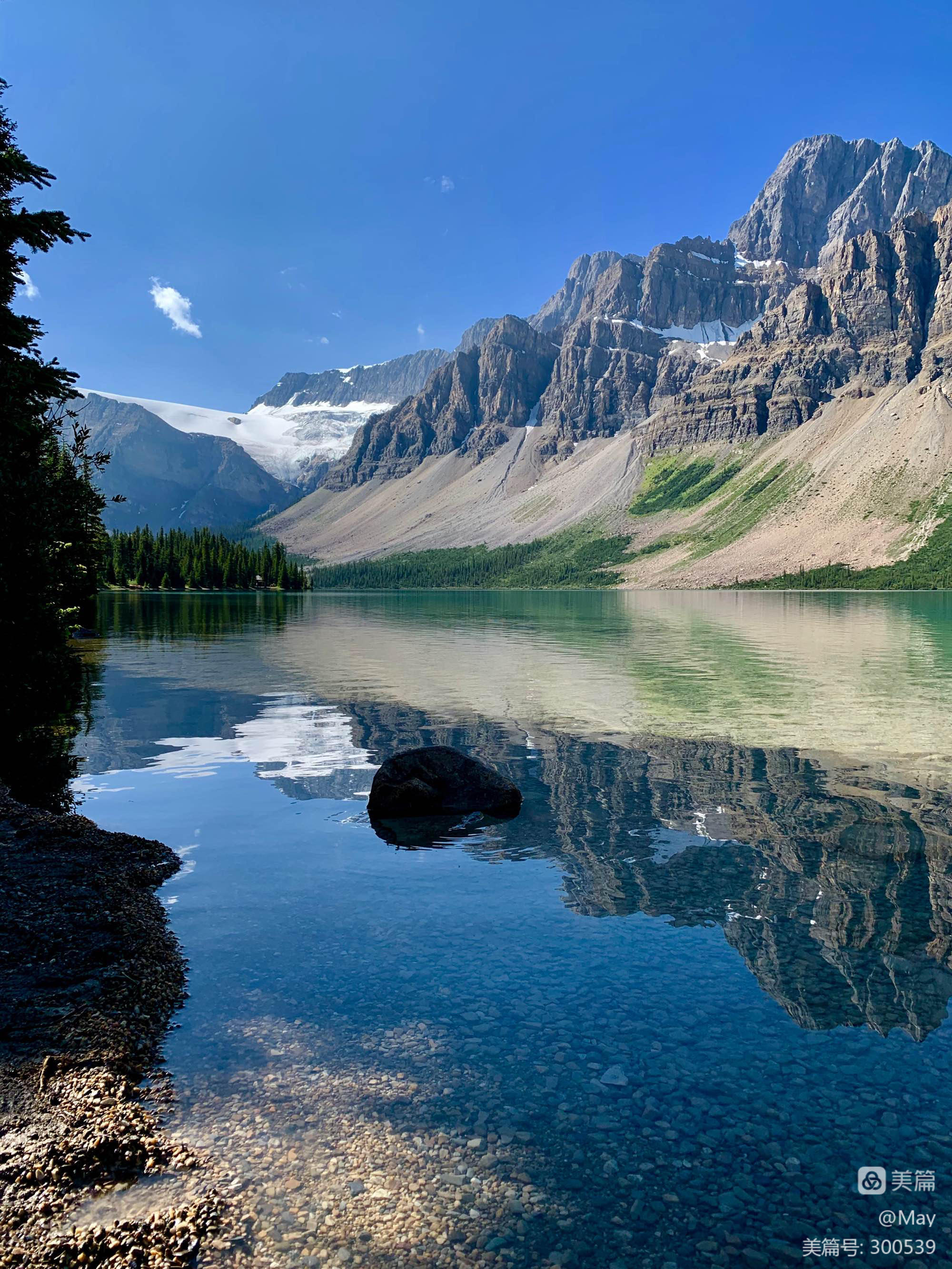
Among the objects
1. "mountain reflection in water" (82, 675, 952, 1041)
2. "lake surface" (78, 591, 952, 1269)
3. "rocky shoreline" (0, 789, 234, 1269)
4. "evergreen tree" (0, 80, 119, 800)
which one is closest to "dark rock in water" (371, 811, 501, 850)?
"mountain reflection in water" (82, 675, 952, 1041)

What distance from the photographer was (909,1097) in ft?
35.3

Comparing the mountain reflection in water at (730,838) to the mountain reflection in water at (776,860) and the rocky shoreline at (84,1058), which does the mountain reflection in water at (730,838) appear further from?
the rocky shoreline at (84,1058)

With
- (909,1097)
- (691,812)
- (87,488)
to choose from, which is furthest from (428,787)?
(87,488)

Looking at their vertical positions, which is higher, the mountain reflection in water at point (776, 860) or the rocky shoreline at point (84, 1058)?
the rocky shoreline at point (84, 1058)

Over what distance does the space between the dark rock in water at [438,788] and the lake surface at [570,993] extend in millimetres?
996

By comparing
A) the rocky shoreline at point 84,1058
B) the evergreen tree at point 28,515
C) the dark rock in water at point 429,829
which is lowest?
the dark rock in water at point 429,829

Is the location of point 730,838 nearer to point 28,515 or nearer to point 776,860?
point 776,860

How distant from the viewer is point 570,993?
1368 cm

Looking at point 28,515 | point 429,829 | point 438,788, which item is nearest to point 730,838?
point 429,829

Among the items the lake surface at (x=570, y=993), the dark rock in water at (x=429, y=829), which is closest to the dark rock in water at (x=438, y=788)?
the dark rock in water at (x=429, y=829)

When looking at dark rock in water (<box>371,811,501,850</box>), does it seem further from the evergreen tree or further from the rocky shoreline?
the evergreen tree

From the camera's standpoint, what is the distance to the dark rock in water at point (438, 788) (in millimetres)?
25266

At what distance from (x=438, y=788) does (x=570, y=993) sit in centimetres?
1245

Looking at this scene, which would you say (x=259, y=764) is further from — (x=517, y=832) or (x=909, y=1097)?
(x=909, y=1097)
